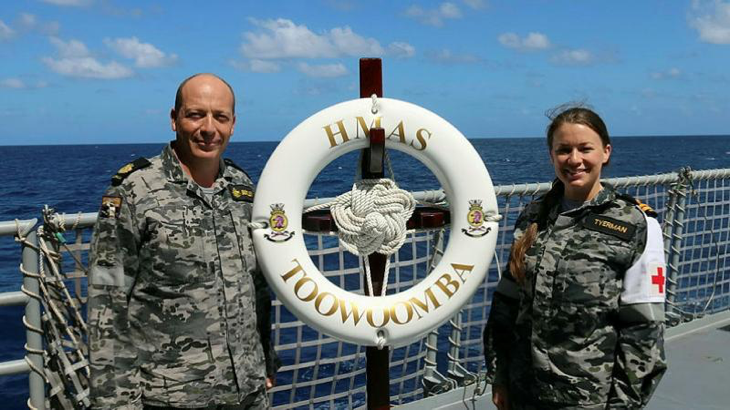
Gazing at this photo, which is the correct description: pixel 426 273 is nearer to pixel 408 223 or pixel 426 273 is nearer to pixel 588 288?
pixel 408 223

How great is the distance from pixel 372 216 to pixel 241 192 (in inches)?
13.3

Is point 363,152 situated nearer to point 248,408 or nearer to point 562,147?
point 562,147

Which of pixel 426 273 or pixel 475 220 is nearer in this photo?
pixel 475 220

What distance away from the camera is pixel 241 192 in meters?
1.62

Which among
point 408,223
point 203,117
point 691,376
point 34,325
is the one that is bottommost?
point 691,376

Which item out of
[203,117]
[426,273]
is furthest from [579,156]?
[426,273]

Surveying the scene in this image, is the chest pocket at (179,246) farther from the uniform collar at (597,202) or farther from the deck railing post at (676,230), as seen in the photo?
the deck railing post at (676,230)

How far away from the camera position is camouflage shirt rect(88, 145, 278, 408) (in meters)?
1.39

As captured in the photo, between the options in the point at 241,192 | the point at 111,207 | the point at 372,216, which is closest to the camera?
the point at 111,207

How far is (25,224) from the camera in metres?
1.73

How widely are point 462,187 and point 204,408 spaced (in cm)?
86

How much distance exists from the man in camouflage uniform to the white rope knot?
0.33m

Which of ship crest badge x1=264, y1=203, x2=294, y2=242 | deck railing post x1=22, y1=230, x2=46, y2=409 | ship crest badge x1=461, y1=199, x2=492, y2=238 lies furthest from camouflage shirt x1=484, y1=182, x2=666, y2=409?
deck railing post x1=22, y1=230, x2=46, y2=409

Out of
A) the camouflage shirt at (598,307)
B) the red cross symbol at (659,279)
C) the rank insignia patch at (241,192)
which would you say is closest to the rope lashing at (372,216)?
the rank insignia patch at (241,192)
